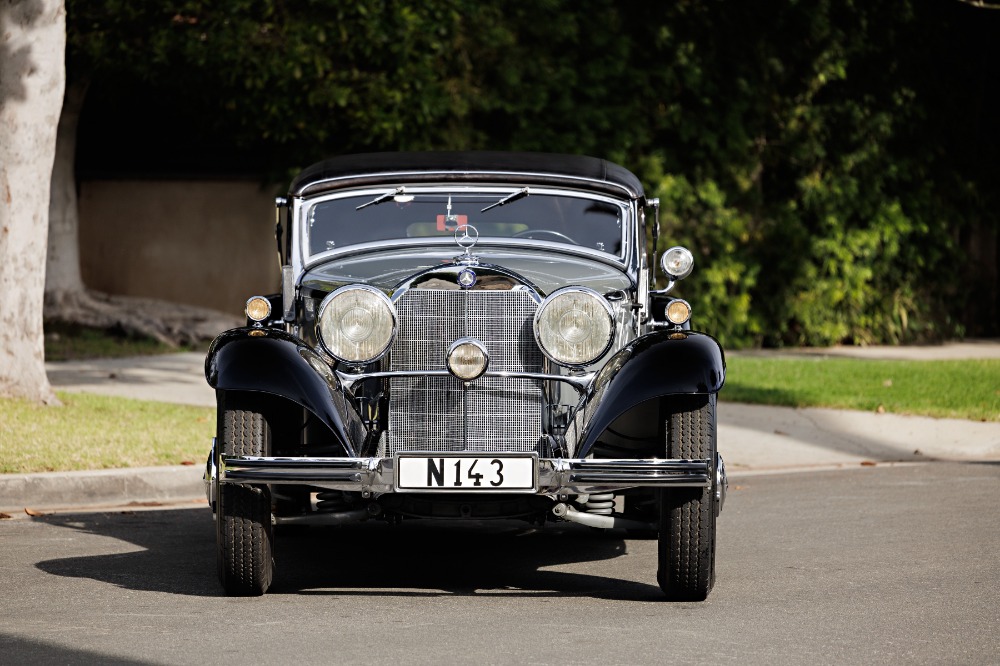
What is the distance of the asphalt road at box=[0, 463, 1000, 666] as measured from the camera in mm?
5059

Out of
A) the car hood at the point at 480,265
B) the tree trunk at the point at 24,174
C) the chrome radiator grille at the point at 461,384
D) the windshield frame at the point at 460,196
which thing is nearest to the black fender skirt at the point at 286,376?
the chrome radiator grille at the point at 461,384

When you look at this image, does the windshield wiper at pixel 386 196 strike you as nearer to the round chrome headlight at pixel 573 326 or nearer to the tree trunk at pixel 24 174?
the round chrome headlight at pixel 573 326

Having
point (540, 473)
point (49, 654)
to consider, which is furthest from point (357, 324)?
point (49, 654)

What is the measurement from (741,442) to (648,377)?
5.29m

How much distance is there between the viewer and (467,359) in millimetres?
6027

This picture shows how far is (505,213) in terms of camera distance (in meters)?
7.14

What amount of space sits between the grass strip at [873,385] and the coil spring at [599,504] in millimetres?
6721

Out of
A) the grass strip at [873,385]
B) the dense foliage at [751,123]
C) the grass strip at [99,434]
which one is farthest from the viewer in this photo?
the dense foliage at [751,123]

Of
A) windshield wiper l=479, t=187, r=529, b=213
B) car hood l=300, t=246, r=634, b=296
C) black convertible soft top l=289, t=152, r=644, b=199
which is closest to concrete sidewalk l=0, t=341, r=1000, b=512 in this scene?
black convertible soft top l=289, t=152, r=644, b=199

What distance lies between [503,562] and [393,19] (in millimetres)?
9138

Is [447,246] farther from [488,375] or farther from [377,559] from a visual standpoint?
Answer: [377,559]

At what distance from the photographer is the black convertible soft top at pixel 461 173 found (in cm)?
716

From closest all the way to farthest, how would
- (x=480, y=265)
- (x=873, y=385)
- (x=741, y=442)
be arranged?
(x=480, y=265)
(x=741, y=442)
(x=873, y=385)

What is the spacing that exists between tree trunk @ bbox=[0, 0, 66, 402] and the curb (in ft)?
7.90
